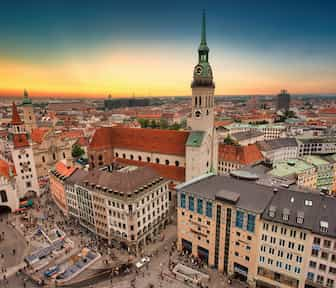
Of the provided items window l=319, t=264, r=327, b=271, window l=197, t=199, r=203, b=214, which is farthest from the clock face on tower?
window l=319, t=264, r=327, b=271

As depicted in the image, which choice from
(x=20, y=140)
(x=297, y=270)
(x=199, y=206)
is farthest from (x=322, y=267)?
(x=20, y=140)

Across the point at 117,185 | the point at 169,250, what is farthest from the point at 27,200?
the point at 169,250

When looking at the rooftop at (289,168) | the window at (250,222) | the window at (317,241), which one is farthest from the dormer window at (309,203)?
the rooftop at (289,168)

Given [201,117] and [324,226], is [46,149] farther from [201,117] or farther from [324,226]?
[324,226]

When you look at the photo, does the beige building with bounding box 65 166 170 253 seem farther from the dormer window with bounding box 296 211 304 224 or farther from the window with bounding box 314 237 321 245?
the window with bounding box 314 237 321 245

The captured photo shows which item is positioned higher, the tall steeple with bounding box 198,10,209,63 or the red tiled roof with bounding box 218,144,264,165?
the tall steeple with bounding box 198,10,209,63

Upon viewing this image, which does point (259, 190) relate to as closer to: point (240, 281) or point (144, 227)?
point (240, 281)

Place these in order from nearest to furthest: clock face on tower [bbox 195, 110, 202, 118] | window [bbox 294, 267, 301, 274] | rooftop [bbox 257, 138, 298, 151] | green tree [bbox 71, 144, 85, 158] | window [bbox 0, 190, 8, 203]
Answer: window [bbox 294, 267, 301, 274]
clock face on tower [bbox 195, 110, 202, 118]
window [bbox 0, 190, 8, 203]
rooftop [bbox 257, 138, 298, 151]
green tree [bbox 71, 144, 85, 158]
